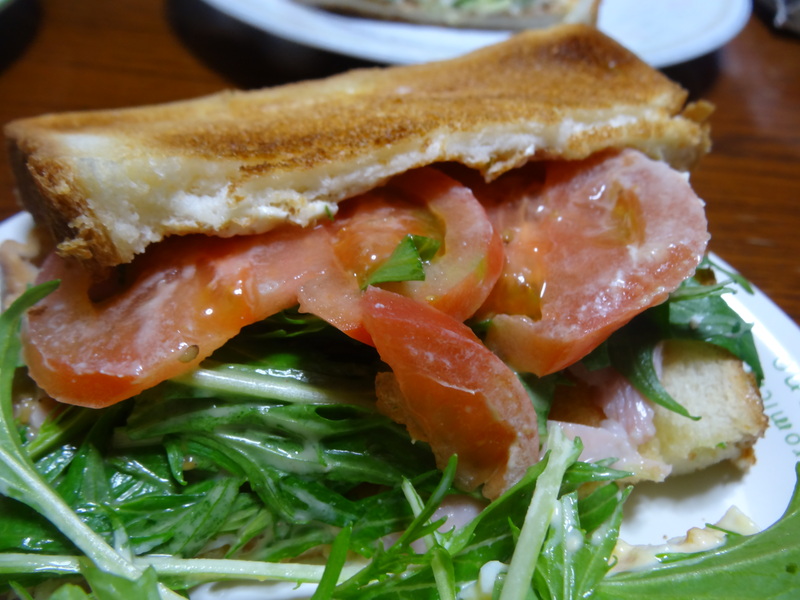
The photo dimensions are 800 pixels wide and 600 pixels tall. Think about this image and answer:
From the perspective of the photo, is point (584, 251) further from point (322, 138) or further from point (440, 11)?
point (440, 11)

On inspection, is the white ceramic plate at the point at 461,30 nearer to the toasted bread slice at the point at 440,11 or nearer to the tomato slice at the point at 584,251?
the toasted bread slice at the point at 440,11

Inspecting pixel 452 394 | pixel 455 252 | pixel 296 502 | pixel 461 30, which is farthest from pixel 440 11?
pixel 296 502

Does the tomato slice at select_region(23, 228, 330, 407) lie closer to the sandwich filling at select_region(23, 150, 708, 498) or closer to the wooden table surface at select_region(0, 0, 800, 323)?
the sandwich filling at select_region(23, 150, 708, 498)

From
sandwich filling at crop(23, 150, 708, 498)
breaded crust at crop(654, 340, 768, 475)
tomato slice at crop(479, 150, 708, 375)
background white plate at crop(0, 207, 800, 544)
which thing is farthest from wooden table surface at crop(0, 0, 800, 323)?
sandwich filling at crop(23, 150, 708, 498)

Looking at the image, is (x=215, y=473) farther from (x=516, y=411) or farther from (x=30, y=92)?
(x=30, y=92)

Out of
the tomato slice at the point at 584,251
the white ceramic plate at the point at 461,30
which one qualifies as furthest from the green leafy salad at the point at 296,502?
the white ceramic plate at the point at 461,30

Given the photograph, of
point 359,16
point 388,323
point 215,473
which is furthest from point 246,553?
point 359,16
